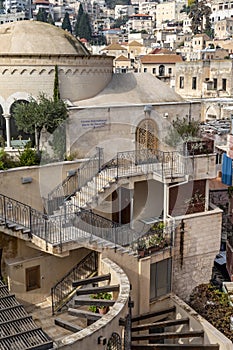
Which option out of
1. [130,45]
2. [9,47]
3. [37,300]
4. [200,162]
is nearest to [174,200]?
[200,162]

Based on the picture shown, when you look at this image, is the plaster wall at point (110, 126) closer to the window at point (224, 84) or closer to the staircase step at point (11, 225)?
the staircase step at point (11, 225)

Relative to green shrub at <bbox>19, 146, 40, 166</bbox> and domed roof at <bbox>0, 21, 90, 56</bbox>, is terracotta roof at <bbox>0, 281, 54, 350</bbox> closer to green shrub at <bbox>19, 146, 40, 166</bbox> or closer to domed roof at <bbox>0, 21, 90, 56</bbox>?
green shrub at <bbox>19, 146, 40, 166</bbox>

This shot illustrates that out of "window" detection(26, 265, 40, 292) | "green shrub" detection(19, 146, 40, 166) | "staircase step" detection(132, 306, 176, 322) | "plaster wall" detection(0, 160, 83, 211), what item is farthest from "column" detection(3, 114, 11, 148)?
"staircase step" detection(132, 306, 176, 322)

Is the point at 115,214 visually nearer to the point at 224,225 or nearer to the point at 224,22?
the point at 224,225

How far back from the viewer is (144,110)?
20516 mm

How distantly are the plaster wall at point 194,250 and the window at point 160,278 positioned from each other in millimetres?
447

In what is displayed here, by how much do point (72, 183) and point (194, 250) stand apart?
5529 millimetres

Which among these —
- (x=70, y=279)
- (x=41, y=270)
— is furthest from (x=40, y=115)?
(x=70, y=279)

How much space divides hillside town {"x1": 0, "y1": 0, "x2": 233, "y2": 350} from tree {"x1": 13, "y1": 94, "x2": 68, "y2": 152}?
0.05 m

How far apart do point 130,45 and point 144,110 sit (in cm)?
8798

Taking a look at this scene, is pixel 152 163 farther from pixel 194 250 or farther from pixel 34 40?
pixel 34 40

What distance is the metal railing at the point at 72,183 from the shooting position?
17.1 metres

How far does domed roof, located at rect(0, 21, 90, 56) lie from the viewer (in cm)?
2039

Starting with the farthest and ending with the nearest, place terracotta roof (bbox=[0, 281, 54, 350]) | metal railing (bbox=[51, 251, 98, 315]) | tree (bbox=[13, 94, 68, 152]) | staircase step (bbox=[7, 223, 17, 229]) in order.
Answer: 1. tree (bbox=[13, 94, 68, 152])
2. metal railing (bbox=[51, 251, 98, 315])
3. staircase step (bbox=[7, 223, 17, 229])
4. terracotta roof (bbox=[0, 281, 54, 350])
